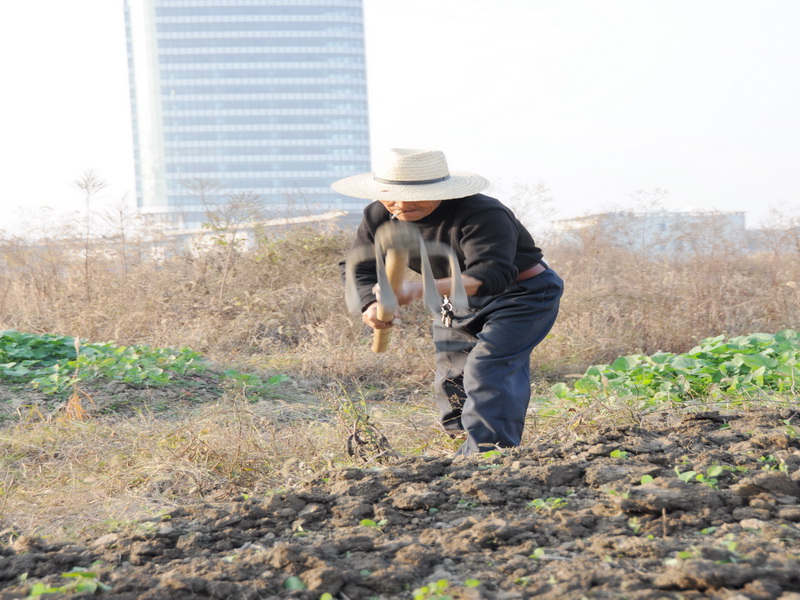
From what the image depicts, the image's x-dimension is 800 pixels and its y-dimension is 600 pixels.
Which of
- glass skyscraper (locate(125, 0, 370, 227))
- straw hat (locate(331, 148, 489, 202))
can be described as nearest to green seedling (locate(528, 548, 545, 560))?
straw hat (locate(331, 148, 489, 202))

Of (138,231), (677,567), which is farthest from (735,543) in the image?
(138,231)

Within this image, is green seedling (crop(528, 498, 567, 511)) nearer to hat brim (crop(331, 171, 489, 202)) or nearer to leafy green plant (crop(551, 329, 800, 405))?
hat brim (crop(331, 171, 489, 202))

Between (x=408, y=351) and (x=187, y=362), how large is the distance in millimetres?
1916

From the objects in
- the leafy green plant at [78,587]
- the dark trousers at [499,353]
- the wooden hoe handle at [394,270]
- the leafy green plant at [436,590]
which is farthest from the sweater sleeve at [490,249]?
the leafy green plant at [78,587]

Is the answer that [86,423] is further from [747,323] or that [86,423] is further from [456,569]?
[747,323]

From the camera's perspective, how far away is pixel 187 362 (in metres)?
Answer: 5.83

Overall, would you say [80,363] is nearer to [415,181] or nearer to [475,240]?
[415,181]

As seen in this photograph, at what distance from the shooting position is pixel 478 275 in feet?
9.30

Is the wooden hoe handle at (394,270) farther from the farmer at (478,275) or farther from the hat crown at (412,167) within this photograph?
the hat crown at (412,167)

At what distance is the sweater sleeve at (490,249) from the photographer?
2.85m

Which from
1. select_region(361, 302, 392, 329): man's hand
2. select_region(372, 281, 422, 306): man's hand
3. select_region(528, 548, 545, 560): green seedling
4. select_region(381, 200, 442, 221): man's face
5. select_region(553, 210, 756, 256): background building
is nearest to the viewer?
select_region(528, 548, 545, 560): green seedling

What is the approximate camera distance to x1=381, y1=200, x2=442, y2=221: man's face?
2997 millimetres

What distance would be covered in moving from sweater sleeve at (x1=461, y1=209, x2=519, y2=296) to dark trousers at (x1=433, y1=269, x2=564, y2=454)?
0.25 m

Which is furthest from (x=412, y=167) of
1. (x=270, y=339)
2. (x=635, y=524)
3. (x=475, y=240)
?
(x=270, y=339)
